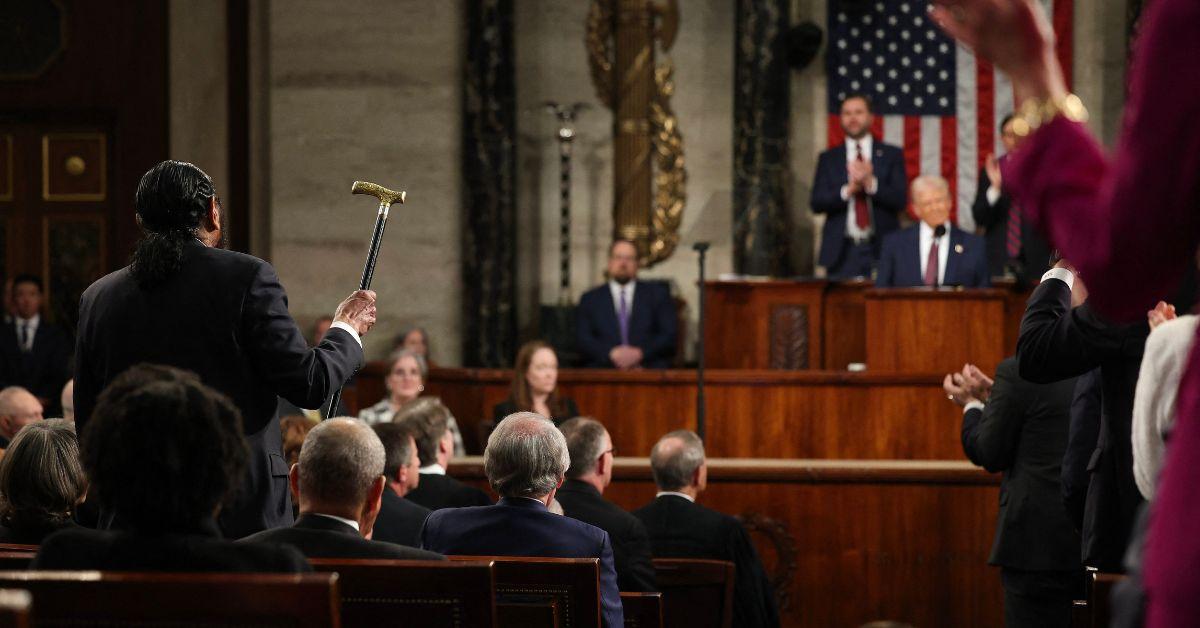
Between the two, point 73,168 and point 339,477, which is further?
point 73,168

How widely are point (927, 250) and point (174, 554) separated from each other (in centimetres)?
767

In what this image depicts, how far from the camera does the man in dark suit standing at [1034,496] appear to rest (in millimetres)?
5496

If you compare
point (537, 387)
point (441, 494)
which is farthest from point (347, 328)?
point (537, 387)

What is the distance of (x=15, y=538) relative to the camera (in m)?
3.71

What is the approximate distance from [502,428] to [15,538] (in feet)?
4.10

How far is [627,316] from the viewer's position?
1041 cm

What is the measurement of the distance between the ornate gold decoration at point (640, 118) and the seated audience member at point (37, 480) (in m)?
8.13

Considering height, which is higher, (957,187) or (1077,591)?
(957,187)

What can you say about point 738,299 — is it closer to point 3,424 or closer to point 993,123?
point 993,123

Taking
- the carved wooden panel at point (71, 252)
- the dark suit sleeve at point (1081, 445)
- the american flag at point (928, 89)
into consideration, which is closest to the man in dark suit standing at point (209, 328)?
the dark suit sleeve at point (1081, 445)

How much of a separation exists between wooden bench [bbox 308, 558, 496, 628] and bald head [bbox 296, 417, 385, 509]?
603 millimetres

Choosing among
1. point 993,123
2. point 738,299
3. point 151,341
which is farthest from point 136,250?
point 993,123

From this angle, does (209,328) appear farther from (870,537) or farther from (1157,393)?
(870,537)

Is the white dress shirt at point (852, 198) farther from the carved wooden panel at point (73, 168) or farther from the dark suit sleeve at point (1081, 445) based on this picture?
the dark suit sleeve at point (1081, 445)
